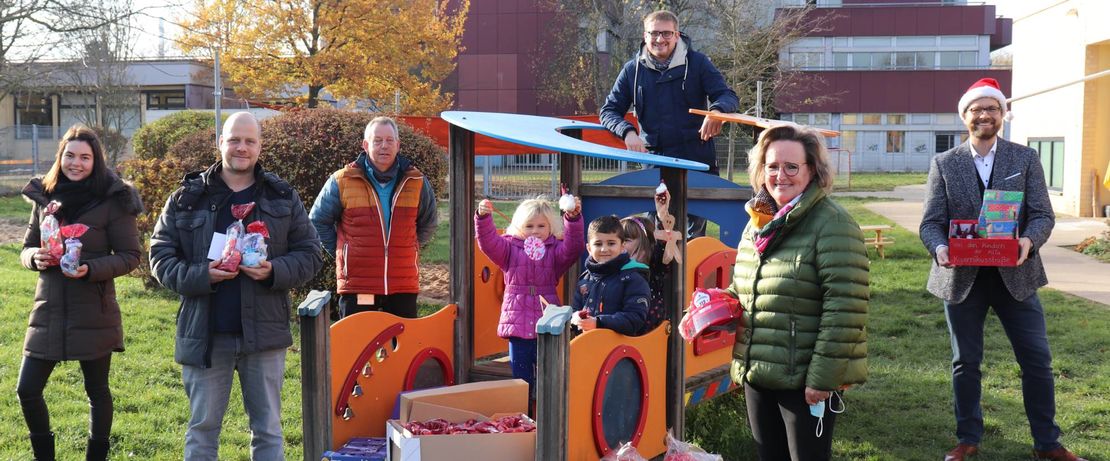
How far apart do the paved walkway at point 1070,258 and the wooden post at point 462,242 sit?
14.4ft

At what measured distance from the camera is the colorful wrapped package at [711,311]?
146 inches

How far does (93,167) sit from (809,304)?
11.4ft

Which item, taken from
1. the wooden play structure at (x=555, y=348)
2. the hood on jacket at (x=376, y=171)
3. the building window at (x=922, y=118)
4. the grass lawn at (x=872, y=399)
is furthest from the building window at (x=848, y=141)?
the hood on jacket at (x=376, y=171)

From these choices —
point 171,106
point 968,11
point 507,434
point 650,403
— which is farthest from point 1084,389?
point 171,106

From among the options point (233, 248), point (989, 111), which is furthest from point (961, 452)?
point (233, 248)

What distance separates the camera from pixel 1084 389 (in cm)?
697

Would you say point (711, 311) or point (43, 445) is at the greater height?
point (711, 311)

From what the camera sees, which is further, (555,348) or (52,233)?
(52,233)

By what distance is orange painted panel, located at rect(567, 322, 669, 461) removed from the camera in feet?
14.2

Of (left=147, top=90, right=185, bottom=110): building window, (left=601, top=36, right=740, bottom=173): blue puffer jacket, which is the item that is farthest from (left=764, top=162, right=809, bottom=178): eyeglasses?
(left=147, top=90, right=185, bottom=110): building window

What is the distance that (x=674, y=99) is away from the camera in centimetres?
611

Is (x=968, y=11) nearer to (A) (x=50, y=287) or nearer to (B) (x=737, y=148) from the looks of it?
(B) (x=737, y=148)

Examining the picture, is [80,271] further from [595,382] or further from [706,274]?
[706,274]

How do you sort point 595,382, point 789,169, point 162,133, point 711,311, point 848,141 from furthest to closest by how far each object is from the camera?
point 848,141
point 162,133
point 595,382
point 711,311
point 789,169
